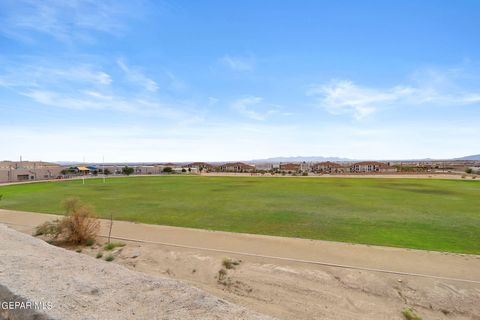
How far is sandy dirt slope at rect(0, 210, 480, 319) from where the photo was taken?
8102mm

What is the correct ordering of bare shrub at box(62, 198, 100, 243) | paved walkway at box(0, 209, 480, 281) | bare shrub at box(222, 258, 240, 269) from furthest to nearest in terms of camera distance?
1. bare shrub at box(62, 198, 100, 243)
2. bare shrub at box(222, 258, 240, 269)
3. paved walkway at box(0, 209, 480, 281)

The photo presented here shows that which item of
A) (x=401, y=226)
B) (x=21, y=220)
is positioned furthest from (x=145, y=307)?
(x=21, y=220)

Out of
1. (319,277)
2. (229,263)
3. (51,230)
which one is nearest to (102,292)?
(229,263)

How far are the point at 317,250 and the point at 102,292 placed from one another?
9239 millimetres

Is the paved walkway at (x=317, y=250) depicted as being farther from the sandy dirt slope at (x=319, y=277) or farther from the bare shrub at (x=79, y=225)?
the bare shrub at (x=79, y=225)

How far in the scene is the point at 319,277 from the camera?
392 inches

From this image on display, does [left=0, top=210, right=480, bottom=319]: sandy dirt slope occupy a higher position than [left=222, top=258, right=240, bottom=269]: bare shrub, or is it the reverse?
[left=222, top=258, right=240, bottom=269]: bare shrub

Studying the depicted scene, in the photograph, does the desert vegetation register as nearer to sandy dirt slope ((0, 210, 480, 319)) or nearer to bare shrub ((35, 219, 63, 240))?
bare shrub ((35, 219, 63, 240))

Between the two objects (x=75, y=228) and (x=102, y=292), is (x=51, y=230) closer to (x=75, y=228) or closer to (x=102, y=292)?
(x=75, y=228)

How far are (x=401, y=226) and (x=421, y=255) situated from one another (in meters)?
6.38

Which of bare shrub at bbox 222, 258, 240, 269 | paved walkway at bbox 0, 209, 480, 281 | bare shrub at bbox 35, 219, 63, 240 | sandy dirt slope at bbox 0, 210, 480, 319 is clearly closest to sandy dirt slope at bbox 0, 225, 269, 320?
sandy dirt slope at bbox 0, 210, 480, 319

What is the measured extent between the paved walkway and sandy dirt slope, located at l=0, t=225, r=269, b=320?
231 inches

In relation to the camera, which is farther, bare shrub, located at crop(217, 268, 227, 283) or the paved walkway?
the paved walkway

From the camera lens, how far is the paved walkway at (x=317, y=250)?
35.5ft
